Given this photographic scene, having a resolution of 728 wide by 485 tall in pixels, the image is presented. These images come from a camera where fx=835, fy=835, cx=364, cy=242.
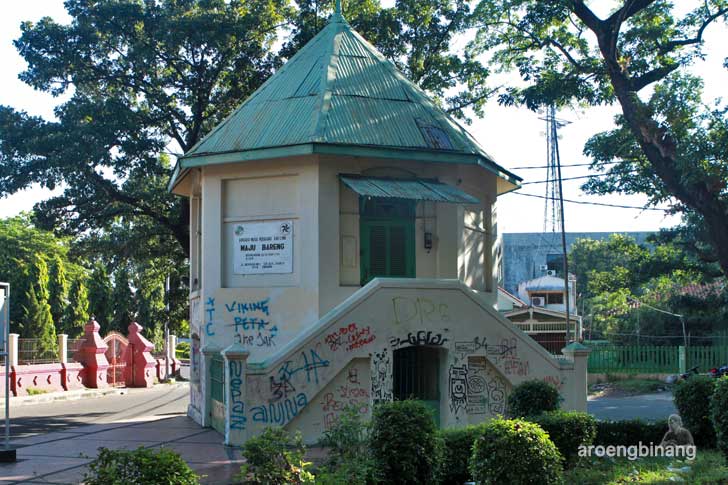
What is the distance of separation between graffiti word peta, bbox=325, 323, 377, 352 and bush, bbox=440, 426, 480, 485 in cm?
336

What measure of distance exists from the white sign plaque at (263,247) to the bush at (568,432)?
6.24 m

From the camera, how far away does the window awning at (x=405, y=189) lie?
1514cm

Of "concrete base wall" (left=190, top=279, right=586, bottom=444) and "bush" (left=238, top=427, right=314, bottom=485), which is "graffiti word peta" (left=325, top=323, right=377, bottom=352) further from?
"bush" (left=238, top=427, right=314, bottom=485)

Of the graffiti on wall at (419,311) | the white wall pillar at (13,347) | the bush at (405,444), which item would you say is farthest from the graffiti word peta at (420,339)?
the white wall pillar at (13,347)

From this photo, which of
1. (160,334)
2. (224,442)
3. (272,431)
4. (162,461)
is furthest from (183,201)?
(160,334)

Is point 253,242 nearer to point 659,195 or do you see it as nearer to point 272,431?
point 272,431

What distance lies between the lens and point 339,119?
Answer: 16.1m

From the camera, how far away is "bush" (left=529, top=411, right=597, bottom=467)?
37.3 feet

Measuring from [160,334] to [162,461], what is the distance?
4425 cm

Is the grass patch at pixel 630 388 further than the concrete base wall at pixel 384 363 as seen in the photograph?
Yes

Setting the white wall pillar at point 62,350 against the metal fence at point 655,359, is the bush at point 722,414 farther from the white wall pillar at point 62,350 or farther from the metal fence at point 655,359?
the white wall pillar at point 62,350

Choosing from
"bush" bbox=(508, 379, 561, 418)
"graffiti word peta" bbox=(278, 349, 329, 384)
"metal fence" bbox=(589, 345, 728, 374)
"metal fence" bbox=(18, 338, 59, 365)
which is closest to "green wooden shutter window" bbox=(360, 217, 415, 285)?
"graffiti word peta" bbox=(278, 349, 329, 384)

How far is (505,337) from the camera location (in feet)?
50.8

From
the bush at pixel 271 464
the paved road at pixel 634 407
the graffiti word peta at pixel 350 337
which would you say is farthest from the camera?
the paved road at pixel 634 407
